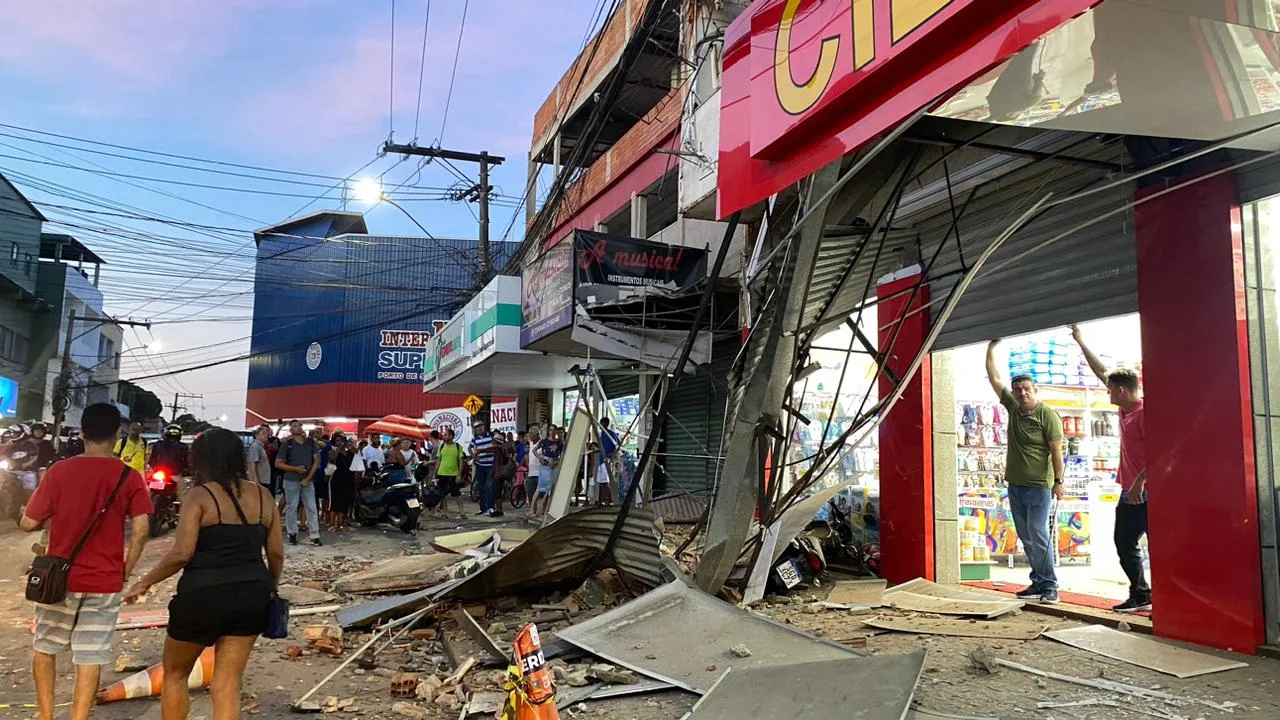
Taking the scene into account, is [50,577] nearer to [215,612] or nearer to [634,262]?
[215,612]

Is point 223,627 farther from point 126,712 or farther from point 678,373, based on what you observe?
point 678,373

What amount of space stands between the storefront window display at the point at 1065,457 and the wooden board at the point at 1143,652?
2832mm

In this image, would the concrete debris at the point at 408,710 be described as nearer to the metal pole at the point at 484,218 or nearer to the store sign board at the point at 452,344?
the store sign board at the point at 452,344

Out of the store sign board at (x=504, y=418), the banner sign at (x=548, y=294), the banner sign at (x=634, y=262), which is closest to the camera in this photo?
the banner sign at (x=634, y=262)

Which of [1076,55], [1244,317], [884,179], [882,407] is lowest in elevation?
[882,407]

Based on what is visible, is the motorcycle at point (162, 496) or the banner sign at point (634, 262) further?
the motorcycle at point (162, 496)

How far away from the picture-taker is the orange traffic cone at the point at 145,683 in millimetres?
4688

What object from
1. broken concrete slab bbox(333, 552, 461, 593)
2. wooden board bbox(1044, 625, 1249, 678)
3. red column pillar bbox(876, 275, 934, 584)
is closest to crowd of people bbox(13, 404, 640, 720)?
broken concrete slab bbox(333, 552, 461, 593)

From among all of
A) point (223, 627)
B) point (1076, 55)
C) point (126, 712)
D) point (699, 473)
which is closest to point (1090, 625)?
point (1076, 55)

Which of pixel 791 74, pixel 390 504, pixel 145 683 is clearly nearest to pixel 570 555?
pixel 145 683

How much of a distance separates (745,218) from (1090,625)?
5.90 metres

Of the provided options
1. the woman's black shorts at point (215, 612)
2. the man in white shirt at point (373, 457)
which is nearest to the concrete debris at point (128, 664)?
the woman's black shorts at point (215, 612)

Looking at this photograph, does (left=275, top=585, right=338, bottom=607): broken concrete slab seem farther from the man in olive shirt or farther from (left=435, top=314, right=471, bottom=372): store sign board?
(left=435, top=314, right=471, bottom=372): store sign board

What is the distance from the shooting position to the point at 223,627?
3428 millimetres
